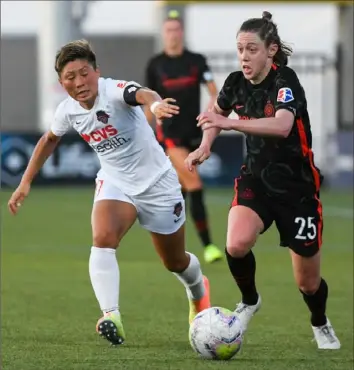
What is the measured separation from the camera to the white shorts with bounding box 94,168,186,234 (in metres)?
7.54

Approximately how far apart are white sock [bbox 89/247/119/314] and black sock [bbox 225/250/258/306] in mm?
661

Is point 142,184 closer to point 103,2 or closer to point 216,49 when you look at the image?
point 103,2

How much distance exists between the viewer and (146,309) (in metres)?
9.12

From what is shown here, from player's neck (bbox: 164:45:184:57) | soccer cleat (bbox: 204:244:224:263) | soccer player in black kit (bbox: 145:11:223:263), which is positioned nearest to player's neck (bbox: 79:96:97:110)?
soccer player in black kit (bbox: 145:11:223:263)

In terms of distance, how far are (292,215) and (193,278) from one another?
3.51ft

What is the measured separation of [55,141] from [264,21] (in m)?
1.54

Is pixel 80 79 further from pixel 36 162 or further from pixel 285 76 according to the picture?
pixel 285 76

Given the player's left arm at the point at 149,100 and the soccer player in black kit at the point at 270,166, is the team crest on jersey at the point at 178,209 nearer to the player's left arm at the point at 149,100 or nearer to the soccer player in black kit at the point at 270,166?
the soccer player in black kit at the point at 270,166

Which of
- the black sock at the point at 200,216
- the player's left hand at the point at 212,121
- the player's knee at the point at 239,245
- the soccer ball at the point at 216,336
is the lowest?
the black sock at the point at 200,216

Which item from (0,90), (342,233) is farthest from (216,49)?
(342,233)

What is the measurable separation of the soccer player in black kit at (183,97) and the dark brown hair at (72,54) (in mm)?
5079

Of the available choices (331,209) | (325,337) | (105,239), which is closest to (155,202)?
(105,239)

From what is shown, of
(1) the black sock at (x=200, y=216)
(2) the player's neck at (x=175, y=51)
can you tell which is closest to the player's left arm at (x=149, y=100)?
(1) the black sock at (x=200, y=216)

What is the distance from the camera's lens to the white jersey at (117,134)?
7352 millimetres
